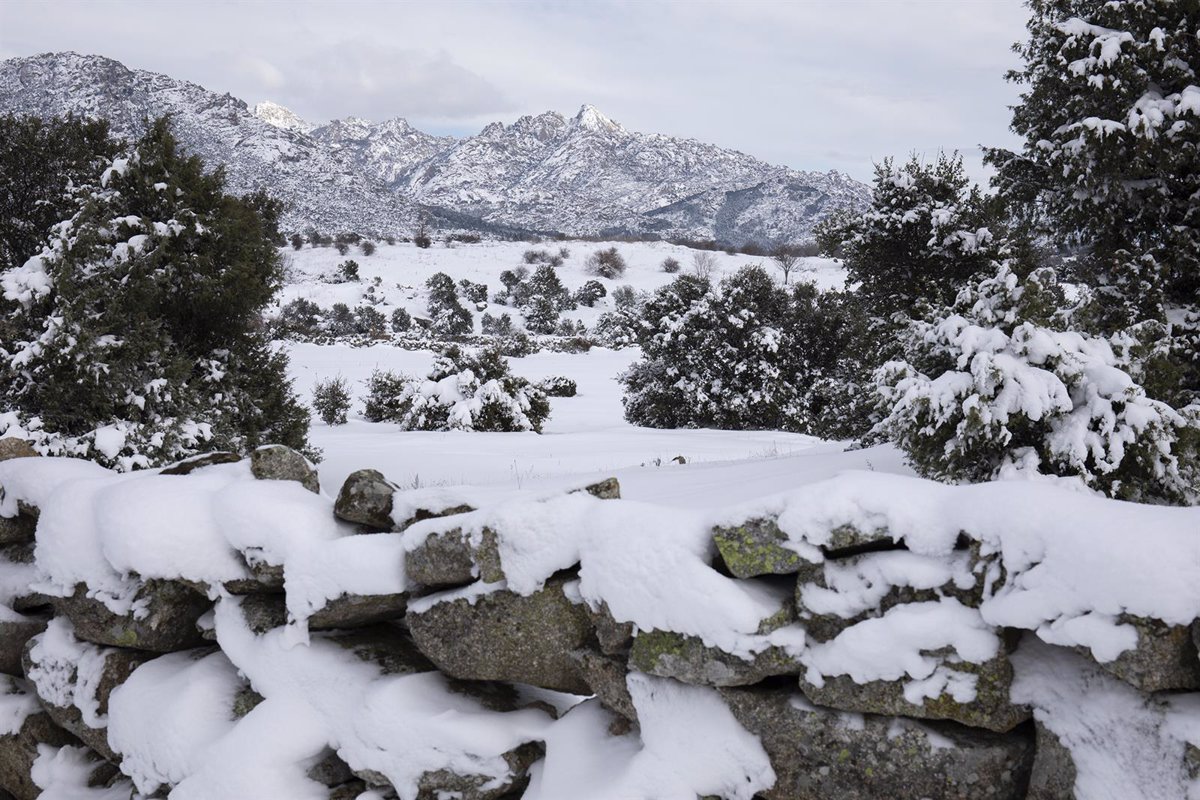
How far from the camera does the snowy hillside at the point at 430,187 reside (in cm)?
7681

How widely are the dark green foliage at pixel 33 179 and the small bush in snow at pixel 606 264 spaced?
4816 centimetres

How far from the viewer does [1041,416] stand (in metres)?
4.88

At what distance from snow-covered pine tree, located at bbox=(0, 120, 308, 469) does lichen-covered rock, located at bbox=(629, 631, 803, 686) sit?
7.26 meters

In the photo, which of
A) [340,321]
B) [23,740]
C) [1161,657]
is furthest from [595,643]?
[340,321]

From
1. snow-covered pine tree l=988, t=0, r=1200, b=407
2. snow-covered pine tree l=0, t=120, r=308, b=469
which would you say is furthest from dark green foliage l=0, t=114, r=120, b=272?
snow-covered pine tree l=988, t=0, r=1200, b=407

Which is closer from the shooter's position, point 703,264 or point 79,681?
point 79,681

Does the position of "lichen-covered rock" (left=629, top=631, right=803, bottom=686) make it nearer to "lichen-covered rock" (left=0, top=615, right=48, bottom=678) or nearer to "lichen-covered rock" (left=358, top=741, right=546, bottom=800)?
"lichen-covered rock" (left=358, top=741, right=546, bottom=800)

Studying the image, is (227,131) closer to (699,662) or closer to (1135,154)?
(1135,154)

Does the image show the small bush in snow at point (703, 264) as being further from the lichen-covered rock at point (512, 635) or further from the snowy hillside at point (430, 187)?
the lichen-covered rock at point (512, 635)

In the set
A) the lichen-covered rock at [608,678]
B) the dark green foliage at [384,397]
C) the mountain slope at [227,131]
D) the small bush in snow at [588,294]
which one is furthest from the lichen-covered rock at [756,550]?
the mountain slope at [227,131]

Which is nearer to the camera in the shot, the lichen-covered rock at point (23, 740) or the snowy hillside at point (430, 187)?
the lichen-covered rock at point (23, 740)

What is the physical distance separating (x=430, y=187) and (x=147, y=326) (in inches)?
8093

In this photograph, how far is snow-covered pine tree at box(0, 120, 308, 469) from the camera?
7.91 meters

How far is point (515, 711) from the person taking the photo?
11.8 ft
